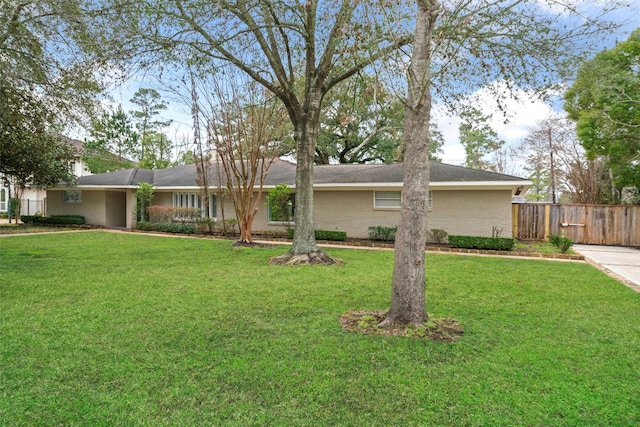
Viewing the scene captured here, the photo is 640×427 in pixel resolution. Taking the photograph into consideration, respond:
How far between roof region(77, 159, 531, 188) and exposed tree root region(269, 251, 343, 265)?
542 cm

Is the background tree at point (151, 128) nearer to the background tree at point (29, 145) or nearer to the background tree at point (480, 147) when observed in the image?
the background tree at point (29, 145)

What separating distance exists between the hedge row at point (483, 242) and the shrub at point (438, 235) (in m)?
0.62

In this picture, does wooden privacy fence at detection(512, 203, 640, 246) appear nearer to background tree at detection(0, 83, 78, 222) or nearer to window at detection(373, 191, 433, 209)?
window at detection(373, 191, 433, 209)

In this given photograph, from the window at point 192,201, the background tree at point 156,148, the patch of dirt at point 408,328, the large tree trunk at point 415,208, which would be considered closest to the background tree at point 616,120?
the large tree trunk at point 415,208

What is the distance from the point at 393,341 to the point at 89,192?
22.9 meters

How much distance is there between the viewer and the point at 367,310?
213 inches

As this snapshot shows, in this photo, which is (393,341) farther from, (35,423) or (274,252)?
(274,252)

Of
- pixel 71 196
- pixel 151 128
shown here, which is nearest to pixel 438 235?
pixel 71 196

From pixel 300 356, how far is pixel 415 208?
220cm

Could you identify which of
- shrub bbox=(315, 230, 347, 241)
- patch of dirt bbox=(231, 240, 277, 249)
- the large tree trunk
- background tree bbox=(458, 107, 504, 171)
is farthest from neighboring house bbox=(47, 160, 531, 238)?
background tree bbox=(458, 107, 504, 171)

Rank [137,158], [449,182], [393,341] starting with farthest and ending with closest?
[137,158] → [449,182] → [393,341]

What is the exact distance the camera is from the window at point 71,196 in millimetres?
22078

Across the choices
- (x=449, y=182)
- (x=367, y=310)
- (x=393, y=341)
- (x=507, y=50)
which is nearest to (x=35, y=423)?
(x=393, y=341)

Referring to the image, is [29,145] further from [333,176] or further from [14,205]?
[333,176]
